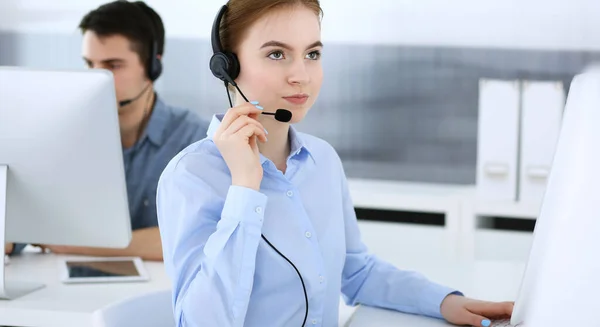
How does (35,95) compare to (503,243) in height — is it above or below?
above

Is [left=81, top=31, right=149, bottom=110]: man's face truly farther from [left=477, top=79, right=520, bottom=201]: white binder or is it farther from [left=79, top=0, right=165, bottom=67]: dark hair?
[left=477, top=79, right=520, bottom=201]: white binder

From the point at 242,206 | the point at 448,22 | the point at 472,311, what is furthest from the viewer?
the point at 448,22

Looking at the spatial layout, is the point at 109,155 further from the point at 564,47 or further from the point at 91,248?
the point at 564,47

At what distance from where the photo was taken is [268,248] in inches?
55.3

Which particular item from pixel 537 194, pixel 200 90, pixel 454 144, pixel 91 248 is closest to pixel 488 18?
pixel 454 144

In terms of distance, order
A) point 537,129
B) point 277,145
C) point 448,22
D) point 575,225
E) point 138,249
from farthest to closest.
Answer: point 448,22 < point 537,129 < point 138,249 < point 277,145 < point 575,225

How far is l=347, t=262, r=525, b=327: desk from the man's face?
106 cm

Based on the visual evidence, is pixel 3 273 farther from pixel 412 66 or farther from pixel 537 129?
pixel 412 66

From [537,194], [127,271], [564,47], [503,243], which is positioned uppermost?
[564,47]

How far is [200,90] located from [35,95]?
2300 mm

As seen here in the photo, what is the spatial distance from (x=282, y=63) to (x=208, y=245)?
0.34 metres

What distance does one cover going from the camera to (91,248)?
2.18m

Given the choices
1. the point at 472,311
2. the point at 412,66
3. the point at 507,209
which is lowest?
the point at 507,209

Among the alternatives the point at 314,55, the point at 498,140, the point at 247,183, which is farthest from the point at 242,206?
the point at 498,140
